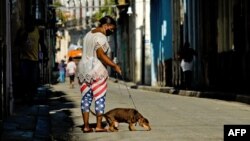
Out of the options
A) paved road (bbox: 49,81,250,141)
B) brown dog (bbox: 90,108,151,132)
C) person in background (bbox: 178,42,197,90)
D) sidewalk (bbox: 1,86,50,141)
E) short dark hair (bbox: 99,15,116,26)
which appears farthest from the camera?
person in background (bbox: 178,42,197,90)

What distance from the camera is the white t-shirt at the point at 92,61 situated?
9.37 metres

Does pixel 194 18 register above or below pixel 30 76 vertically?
above

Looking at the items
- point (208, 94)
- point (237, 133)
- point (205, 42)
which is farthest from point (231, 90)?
point (237, 133)

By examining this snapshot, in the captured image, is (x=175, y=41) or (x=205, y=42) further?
(x=175, y=41)

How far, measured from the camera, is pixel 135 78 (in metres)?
45.3

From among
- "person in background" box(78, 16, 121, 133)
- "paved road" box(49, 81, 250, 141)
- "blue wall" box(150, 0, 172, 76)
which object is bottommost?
"paved road" box(49, 81, 250, 141)

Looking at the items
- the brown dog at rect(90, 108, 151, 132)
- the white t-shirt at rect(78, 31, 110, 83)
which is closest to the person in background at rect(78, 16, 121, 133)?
the white t-shirt at rect(78, 31, 110, 83)

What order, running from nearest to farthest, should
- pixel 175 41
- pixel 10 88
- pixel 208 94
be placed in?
pixel 10 88
pixel 208 94
pixel 175 41

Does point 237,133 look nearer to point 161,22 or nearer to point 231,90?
point 231,90

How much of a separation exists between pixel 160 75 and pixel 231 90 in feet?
51.2

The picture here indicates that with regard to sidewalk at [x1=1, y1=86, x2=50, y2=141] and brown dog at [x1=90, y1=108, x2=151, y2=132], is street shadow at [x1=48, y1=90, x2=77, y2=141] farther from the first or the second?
brown dog at [x1=90, y1=108, x2=151, y2=132]

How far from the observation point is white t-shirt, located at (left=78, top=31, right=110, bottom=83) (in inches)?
369

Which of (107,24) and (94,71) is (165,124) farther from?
(107,24)

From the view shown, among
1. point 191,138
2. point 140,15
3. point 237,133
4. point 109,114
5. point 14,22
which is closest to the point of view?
point 237,133
